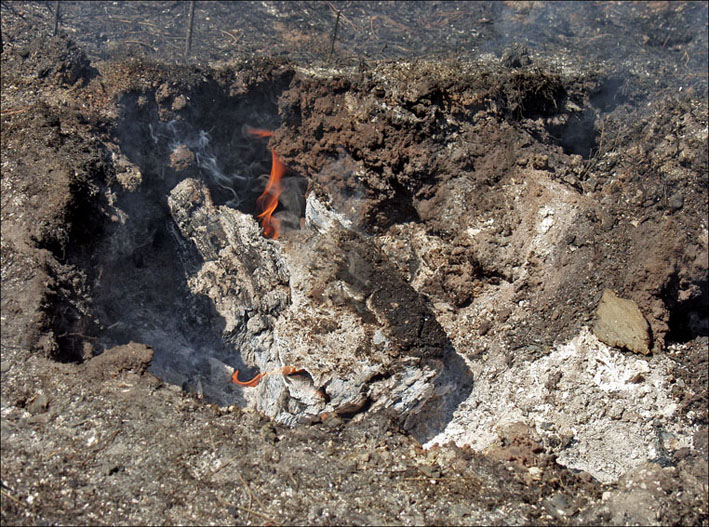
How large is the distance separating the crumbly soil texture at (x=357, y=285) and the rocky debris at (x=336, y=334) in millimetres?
30

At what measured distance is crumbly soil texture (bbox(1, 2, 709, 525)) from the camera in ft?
11.3

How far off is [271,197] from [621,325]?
419 cm

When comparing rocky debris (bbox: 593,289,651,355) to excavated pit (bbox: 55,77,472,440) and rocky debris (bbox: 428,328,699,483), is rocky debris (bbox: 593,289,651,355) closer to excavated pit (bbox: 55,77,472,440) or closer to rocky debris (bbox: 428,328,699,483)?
rocky debris (bbox: 428,328,699,483)

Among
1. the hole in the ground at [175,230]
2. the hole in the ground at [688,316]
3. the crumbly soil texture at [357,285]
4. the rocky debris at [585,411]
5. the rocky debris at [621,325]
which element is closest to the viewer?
the crumbly soil texture at [357,285]

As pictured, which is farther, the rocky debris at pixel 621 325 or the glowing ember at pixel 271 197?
the glowing ember at pixel 271 197

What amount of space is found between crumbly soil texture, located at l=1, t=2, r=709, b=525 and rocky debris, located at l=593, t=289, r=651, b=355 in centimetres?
7

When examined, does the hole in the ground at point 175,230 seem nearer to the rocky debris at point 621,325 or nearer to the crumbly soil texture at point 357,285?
the crumbly soil texture at point 357,285

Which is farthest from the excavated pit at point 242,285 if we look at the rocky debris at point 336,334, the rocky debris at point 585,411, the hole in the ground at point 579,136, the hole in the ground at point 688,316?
the hole in the ground at point 579,136

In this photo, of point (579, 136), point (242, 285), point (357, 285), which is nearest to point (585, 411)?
point (357, 285)

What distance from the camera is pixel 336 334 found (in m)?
4.62

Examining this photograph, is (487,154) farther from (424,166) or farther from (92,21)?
(92,21)

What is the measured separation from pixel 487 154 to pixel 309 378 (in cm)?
287

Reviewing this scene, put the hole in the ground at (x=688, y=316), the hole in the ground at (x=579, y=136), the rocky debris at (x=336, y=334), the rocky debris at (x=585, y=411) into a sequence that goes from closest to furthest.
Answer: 1. the rocky debris at (x=585, y=411)
2. the hole in the ground at (x=688, y=316)
3. the rocky debris at (x=336, y=334)
4. the hole in the ground at (x=579, y=136)

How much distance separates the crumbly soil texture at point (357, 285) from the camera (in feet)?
11.3
